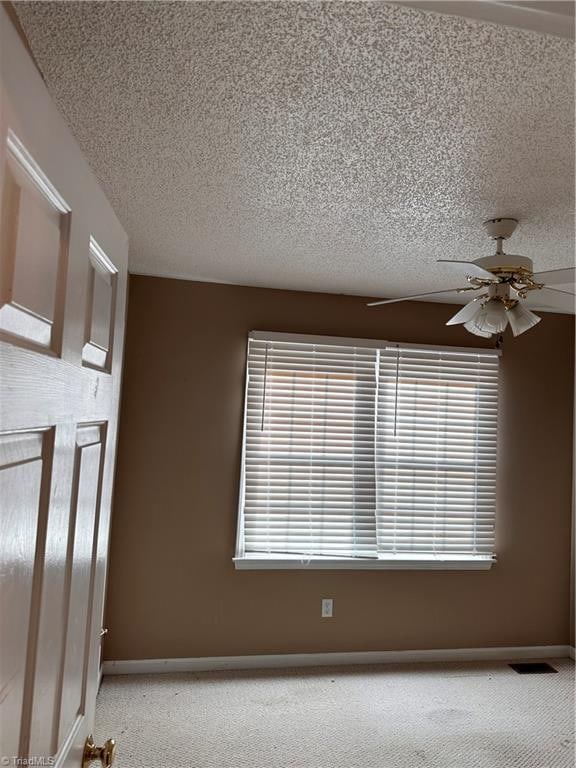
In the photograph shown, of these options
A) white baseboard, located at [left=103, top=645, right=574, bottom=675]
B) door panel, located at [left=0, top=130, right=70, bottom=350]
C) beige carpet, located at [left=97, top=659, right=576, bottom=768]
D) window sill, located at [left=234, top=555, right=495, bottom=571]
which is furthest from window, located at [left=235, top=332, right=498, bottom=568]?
door panel, located at [left=0, top=130, right=70, bottom=350]

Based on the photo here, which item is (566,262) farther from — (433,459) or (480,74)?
(480,74)

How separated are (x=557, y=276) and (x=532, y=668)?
113 inches

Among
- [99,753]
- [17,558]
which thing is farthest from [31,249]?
[99,753]

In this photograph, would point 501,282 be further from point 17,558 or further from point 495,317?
point 17,558

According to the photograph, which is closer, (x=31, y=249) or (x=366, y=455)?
Result: (x=31, y=249)

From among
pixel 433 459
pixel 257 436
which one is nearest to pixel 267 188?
pixel 257 436

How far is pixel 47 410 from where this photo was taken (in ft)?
2.76

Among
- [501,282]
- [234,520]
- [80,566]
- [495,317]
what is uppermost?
[501,282]

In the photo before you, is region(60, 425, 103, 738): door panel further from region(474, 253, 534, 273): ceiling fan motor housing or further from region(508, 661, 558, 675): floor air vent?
region(508, 661, 558, 675): floor air vent

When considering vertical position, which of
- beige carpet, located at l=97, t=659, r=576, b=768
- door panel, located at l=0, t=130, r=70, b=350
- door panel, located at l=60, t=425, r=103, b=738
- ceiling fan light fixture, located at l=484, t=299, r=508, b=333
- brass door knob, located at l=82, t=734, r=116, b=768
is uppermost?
ceiling fan light fixture, located at l=484, t=299, r=508, b=333

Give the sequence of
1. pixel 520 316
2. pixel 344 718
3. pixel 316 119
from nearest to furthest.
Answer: pixel 316 119, pixel 520 316, pixel 344 718

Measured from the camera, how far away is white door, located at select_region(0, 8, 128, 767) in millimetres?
711

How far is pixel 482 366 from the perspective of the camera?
411 cm

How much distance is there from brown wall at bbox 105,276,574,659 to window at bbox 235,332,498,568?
12cm
